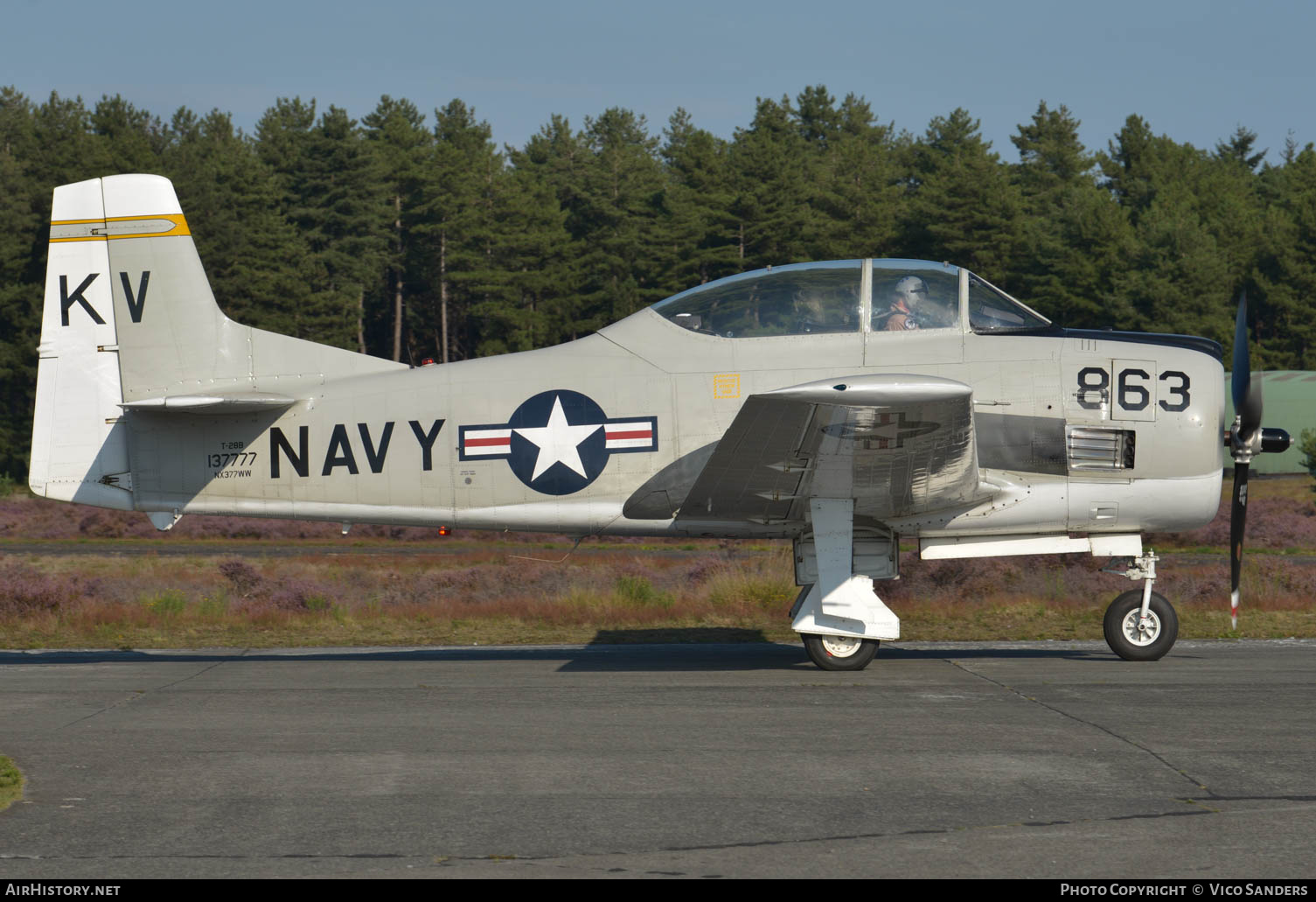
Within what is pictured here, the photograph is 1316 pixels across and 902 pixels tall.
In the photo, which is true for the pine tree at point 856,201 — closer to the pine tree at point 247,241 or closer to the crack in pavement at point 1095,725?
the pine tree at point 247,241

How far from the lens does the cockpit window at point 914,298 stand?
1112cm

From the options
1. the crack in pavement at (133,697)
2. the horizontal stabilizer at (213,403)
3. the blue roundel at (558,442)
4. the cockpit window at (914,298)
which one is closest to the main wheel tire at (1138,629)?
the cockpit window at (914,298)

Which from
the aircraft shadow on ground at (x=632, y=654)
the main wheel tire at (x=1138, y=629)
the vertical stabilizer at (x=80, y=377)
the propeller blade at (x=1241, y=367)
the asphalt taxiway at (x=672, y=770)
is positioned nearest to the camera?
the asphalt taxiway at (x=672, y=770)

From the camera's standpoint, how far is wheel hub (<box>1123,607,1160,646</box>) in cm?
1168

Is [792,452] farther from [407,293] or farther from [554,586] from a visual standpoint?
[407,293]

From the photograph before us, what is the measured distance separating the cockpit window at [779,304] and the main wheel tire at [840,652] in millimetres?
2765

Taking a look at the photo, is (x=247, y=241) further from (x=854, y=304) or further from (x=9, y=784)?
(x=9, y=784)

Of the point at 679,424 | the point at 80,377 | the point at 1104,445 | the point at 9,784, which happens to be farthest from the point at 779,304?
the point at 9,784

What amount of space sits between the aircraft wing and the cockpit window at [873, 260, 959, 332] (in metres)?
1.40

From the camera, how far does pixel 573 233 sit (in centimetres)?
7631

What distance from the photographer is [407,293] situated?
249 feet

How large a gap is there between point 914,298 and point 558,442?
343 centimetres

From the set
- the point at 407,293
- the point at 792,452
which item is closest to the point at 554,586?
the point at 792,452

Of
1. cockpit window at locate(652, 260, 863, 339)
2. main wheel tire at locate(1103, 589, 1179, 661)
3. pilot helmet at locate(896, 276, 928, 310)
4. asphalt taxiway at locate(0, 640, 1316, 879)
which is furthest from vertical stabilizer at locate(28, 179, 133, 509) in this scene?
main wheel tire at locate(1103, 589, 1179, 661)
